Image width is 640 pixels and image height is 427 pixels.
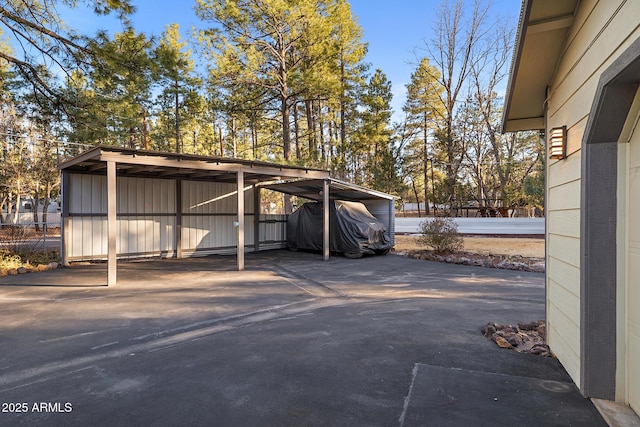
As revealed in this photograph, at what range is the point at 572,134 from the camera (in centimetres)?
264

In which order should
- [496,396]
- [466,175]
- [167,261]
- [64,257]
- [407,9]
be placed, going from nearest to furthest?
[496,396] → [64,257] → [167,261] → [407,9] → [466,175]

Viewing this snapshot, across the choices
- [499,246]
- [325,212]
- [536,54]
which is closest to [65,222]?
[325,212]

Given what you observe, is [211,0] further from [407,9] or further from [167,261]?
[167,261]

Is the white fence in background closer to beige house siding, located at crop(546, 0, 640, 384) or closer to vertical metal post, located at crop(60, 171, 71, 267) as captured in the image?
beige house siding, located at crop(546, 0, 640, 384)

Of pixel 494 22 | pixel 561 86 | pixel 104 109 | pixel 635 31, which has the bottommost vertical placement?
pixel 635 31

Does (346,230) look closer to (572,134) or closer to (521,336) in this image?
(521,336)

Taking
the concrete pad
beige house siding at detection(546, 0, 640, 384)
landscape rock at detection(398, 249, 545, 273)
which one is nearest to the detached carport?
landscape rock at detection(398, 249, 545, 273)

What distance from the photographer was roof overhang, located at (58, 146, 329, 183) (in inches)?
266

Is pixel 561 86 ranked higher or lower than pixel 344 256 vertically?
higher

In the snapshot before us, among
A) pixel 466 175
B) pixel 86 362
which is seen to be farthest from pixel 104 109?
pixel 466 175

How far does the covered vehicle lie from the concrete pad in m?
7.94

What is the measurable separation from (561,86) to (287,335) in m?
3.50

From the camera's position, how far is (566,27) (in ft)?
9.01

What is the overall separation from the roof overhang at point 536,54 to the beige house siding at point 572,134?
91 millimetres
